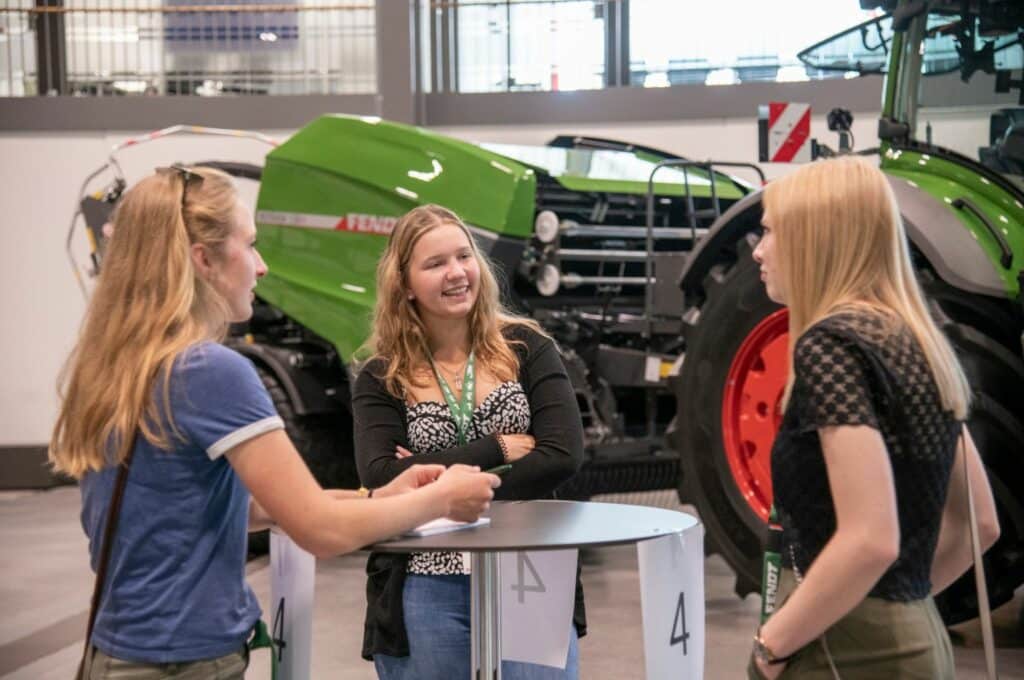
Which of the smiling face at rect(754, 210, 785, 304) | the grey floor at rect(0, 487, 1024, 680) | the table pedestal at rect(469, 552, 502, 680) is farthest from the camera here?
the grey floor at rect(0, 487, 1024, 680)

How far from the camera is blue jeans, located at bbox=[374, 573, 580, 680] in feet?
9.18

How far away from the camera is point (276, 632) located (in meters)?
2.70

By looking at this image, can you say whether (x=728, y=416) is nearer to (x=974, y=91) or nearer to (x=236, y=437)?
(x=974, y=91)

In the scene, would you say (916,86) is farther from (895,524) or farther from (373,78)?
(373,78)

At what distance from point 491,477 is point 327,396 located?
4.38 metres

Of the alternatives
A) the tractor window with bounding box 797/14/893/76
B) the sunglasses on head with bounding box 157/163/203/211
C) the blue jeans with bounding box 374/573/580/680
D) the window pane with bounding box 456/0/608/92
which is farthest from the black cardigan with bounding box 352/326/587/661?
the window pane with bounding box 456/0/608/92

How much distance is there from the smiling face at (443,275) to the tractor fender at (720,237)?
2.27m

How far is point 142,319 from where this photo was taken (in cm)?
222

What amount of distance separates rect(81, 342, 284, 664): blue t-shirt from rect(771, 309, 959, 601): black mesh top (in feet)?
2.49

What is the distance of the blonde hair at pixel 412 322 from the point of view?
119 inches

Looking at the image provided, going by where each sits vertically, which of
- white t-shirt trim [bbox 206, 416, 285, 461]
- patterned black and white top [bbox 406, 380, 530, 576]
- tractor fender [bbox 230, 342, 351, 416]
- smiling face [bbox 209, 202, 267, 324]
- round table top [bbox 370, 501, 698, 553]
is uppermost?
smiling face [bbox 209, 202, 267, 324]

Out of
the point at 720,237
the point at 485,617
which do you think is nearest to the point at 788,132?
the point at 720,237

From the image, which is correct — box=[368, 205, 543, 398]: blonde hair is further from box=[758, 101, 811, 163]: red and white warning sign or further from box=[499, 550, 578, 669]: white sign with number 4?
box=[758, 101, 811, 163]: red and white warning sign

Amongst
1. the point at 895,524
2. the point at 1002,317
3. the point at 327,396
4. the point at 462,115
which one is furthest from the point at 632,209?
the point at 895,524
